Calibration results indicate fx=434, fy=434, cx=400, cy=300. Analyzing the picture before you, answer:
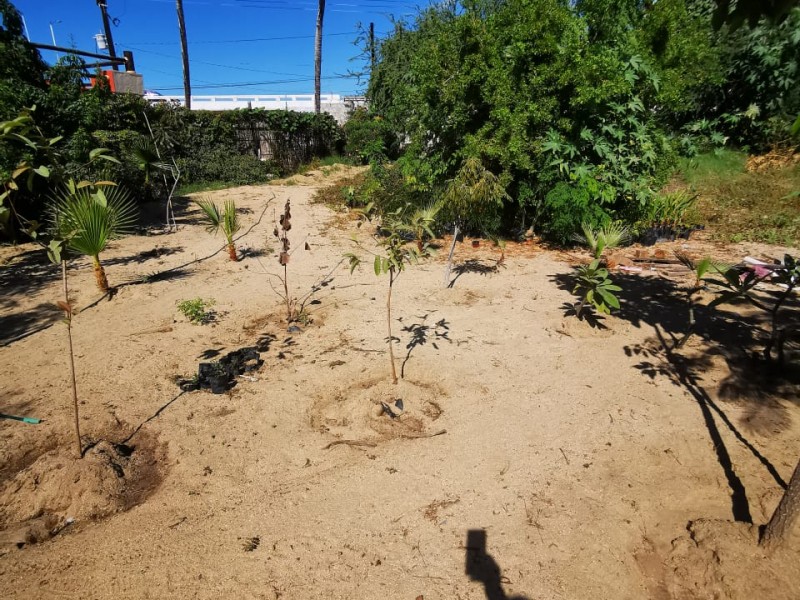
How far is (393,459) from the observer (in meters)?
3.12

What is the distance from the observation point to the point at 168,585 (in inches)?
88.2

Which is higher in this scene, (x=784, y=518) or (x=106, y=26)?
(x=106, y=26)

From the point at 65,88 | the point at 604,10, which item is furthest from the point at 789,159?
the point at 65,88

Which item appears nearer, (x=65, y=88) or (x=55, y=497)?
(x=55, y=497)

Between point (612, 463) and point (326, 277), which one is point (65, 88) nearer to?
point (326, 277)

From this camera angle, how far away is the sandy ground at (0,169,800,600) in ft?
7.57

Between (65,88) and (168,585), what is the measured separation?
920cm

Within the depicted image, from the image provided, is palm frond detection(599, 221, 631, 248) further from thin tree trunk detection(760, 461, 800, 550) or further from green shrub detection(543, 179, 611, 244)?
thin tree trunk detection(760, 461, 800, 550)

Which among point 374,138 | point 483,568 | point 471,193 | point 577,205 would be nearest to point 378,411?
point 483,568

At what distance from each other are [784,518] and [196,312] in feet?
17.7

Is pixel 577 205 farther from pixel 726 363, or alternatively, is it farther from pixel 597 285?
pixel 726 363

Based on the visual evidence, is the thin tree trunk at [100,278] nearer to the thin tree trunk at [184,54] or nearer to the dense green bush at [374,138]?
the dense green bush at [374,138]

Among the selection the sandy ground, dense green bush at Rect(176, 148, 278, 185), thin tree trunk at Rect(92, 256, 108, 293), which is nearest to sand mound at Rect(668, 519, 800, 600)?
the sandy ground

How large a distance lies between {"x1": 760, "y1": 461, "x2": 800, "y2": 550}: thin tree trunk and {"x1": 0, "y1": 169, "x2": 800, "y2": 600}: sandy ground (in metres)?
0.09
